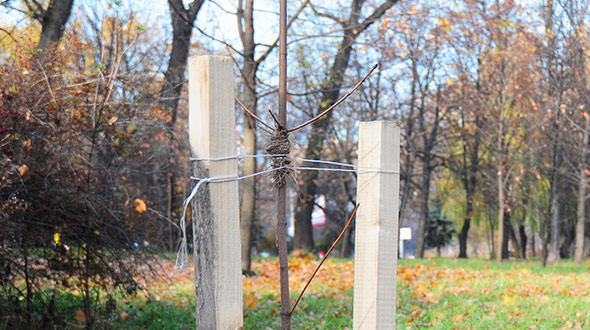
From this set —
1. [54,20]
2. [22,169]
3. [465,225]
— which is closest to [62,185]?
[22,169]

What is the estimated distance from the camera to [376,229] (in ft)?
9.62

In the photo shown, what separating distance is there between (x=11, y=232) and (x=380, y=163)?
3614 millimetres

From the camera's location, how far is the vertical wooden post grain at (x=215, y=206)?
108 inches

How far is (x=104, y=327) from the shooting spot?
671 cm

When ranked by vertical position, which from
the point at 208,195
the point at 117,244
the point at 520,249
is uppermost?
the point at 208,195

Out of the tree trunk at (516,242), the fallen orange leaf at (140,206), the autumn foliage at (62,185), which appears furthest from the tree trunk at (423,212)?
the fallen orange leaf at (140,206)

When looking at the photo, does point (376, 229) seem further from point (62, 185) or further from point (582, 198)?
point (582, 198)

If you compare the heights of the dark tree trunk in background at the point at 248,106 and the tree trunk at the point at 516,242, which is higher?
the dark tree trunk in background at the point at 248,106

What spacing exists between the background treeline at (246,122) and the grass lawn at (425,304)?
2.28ft

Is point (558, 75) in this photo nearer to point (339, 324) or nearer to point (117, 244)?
point (339, 324)

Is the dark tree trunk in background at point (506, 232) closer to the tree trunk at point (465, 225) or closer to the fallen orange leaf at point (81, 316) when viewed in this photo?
the tree trunk at point (465, 225)

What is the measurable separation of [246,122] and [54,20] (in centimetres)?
362

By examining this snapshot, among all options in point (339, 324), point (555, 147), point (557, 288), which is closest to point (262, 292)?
point (339, 324)

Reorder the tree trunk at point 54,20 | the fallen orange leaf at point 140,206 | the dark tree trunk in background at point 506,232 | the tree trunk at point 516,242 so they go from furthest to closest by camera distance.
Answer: the tree trunk at point 516,242 < the dark tree trunk in background at point 506,232 < the tree trunk at point 54,20 < the fallen orange leaf at point 140,206
